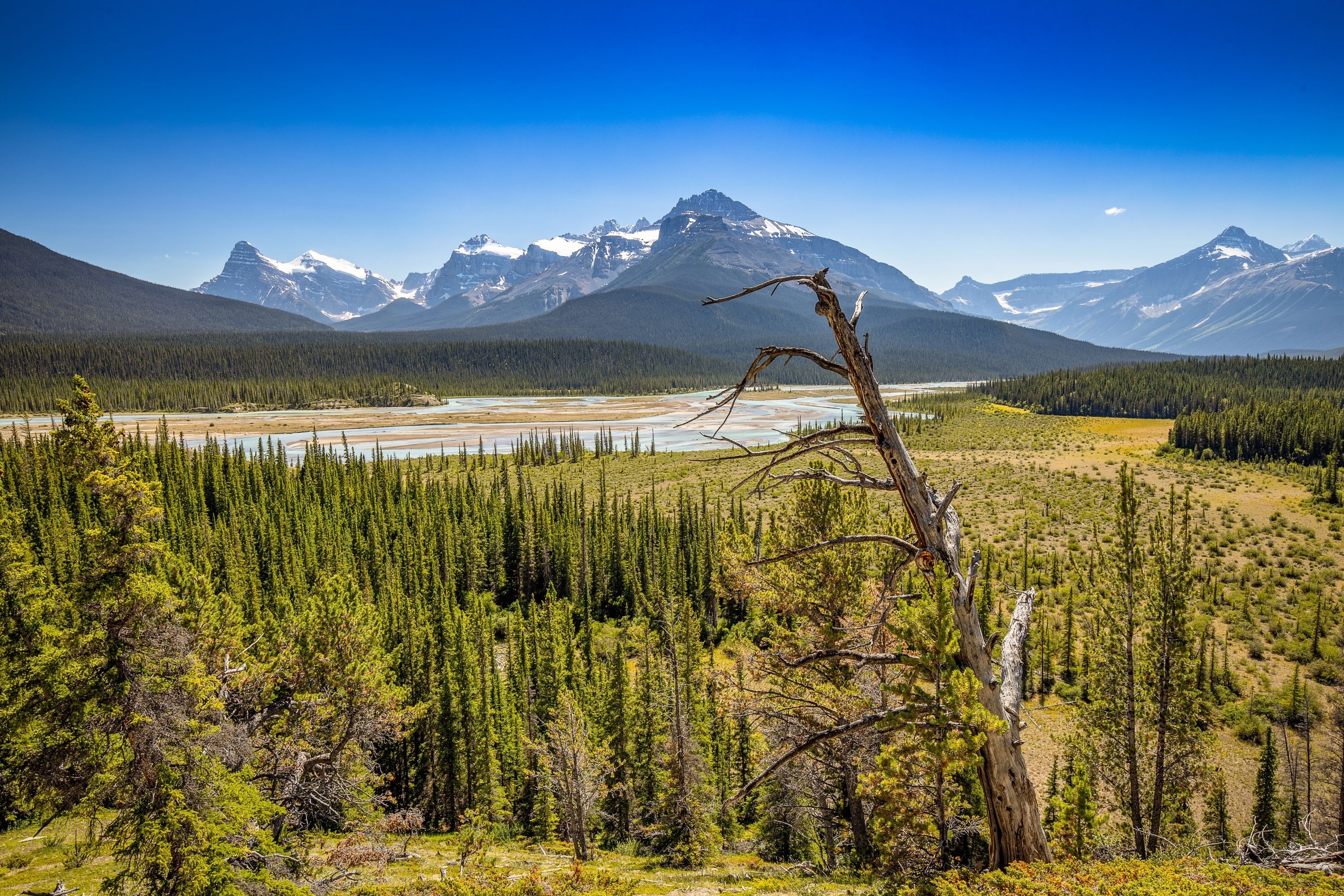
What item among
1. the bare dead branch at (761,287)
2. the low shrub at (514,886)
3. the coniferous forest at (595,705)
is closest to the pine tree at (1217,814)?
the coniferous forest at (595,705)

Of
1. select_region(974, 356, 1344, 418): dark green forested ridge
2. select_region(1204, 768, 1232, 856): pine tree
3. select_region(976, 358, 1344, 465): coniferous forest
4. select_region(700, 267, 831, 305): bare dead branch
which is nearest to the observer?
select_region(700, 267, 831, 305): bare dead branch

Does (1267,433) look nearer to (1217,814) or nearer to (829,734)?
(1217,814)

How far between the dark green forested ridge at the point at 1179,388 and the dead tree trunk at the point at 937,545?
153 m

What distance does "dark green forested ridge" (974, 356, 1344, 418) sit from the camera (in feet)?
426

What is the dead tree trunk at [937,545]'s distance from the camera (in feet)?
15.1

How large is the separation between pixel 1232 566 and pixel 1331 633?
33.8 feet

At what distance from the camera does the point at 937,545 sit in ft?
15.6

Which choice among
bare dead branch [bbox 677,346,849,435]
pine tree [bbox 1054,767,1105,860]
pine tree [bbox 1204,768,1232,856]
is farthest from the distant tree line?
bare dead branch [bbox 677,346,849,435]

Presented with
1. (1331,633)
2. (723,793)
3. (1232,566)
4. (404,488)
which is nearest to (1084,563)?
(1232,566)

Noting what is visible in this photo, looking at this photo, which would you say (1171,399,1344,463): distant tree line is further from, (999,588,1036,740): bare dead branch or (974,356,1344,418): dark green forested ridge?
(999,588,1036,740): bare dead branch

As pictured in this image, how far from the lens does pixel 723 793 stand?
24.3 metres

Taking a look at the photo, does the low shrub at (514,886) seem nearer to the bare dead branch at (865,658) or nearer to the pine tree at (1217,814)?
the bare dead branch at (865,658)

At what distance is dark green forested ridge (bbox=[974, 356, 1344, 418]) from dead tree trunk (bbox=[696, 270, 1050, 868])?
153033mm

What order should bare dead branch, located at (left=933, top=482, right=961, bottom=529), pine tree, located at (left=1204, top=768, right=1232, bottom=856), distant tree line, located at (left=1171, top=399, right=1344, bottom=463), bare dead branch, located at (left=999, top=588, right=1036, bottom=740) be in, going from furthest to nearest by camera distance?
distant tree line, located at (left=1171, top=399, right=1344, bottom=463) → pine tree, located at (left=1204, top=768, right=1232, bottom=856) → bare dead branch, located at (left=999, top=588, right=1036, bottom=740) → bare dead branch, located at (left=933, top=482, right=961, bottom=529)
